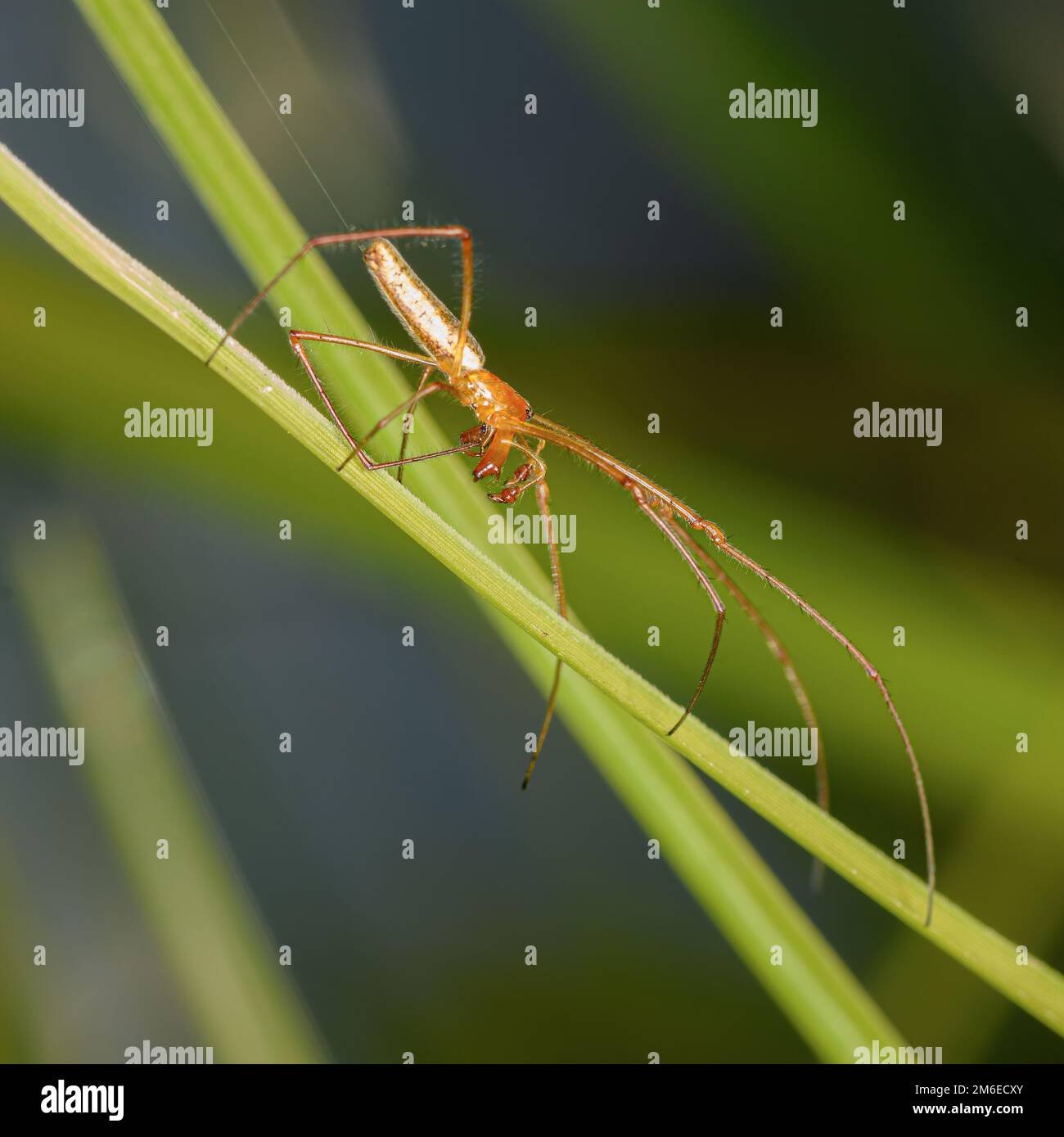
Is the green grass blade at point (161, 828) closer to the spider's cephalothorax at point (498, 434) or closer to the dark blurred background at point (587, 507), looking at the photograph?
the dark blurred background at point (587, 507)

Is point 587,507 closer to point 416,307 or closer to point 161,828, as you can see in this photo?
point 416,307

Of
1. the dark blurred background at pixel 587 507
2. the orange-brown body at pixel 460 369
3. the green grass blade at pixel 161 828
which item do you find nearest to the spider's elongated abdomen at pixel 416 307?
the orange-brown body at pixel 460 369

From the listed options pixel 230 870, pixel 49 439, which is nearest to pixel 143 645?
pixel 49 439

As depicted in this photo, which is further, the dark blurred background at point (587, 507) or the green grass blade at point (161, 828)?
the dark blurred background at point (587, 507)

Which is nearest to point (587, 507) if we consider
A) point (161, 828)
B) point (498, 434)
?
point (498, 434)

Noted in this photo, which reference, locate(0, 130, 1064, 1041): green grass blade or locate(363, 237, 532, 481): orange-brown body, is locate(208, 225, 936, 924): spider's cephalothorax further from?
locate(0, 130, 1064, 1041): green grass blade

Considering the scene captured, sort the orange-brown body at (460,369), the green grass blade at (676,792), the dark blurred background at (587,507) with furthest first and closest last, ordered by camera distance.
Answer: the dark blurred background at (587,507) → the orange-brown body at (460,369) → the green grass blade at (676,792)

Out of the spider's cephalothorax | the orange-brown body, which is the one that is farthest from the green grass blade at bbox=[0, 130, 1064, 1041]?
the orange-brown body

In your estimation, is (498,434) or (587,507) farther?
(587,507)
